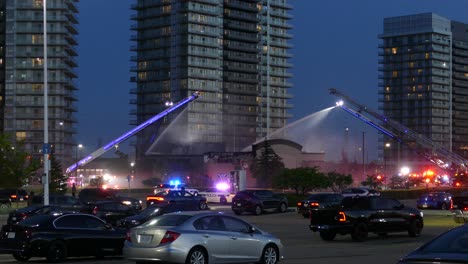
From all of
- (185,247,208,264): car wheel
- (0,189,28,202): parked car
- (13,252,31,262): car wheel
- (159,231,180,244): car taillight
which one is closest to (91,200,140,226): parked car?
(13,252,31,262): car wheel

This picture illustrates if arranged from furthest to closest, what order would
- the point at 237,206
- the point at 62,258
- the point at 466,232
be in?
the point at 237,206
the point at 62,258
the point at 466,232

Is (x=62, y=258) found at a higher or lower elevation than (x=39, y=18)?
lower

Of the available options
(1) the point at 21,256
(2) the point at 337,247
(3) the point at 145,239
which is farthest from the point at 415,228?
(3) the point at 145,239

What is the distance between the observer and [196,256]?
17.7 m

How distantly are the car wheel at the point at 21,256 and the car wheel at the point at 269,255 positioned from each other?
6367mm

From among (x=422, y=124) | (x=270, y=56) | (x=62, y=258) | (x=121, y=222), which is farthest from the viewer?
(x=422, y=124)

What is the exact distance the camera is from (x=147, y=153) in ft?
471

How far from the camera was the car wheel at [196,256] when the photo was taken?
689 inches

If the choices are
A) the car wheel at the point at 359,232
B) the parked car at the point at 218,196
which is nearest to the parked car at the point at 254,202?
the parked car at the point at 218,196

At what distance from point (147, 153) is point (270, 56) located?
50.5m

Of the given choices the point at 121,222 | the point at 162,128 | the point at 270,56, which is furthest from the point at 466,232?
the point at 270,56

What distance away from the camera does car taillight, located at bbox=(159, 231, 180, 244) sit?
17.4m

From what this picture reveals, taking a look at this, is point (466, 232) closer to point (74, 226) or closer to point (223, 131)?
point (74, 226)

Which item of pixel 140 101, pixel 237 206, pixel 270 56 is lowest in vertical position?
pixel 237 206
